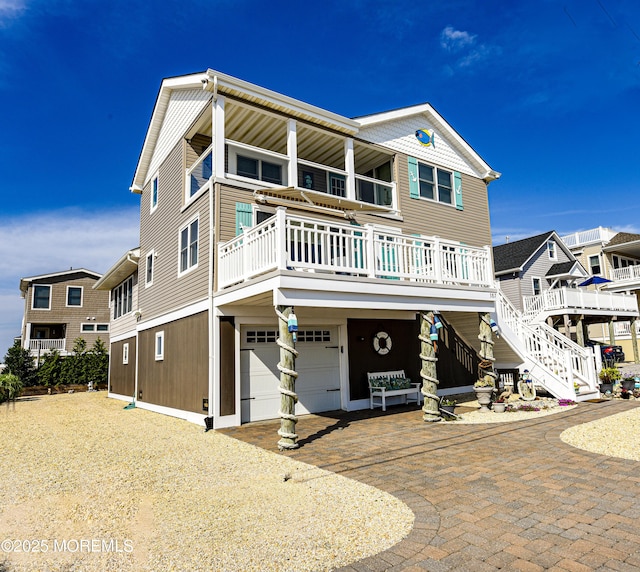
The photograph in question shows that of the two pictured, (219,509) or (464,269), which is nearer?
(219,509)

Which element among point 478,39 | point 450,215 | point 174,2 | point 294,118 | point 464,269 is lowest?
point 464,269

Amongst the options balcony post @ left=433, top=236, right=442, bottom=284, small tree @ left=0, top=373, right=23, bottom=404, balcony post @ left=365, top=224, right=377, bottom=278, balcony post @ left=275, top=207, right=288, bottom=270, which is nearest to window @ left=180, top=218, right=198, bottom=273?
balcony post @ left=275, top=207, right=288, bottom=270

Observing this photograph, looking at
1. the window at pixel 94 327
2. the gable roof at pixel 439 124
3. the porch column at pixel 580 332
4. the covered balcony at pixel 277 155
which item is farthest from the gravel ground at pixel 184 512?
the window at pixel 94 327

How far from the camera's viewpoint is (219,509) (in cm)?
460

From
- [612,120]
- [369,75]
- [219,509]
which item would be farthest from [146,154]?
[612,120]

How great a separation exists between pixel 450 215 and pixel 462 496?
11.8m

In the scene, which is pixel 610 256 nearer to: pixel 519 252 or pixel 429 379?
pixel 519 252

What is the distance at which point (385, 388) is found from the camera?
11.4 metres

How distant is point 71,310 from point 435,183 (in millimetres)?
27830

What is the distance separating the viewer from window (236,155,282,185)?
11617 mm

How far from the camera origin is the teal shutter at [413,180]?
1416 centimetres

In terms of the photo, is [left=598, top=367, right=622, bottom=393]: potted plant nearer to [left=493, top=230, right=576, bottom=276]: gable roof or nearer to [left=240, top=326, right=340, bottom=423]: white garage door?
[left=240, top=326, right=340, bottom=423]: white garage door

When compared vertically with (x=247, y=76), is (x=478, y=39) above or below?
above

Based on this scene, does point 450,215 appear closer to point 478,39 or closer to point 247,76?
point 478,39
